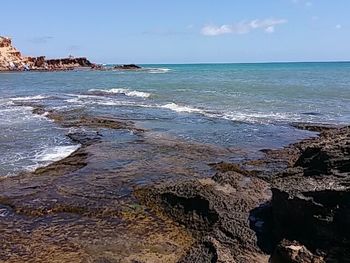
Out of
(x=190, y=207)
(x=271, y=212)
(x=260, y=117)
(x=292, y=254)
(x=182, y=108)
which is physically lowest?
(x=182, y=108)

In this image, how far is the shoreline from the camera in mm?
7270

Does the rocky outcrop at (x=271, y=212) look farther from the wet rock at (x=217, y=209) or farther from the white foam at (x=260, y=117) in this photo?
the white foam at (x=260, y=117)

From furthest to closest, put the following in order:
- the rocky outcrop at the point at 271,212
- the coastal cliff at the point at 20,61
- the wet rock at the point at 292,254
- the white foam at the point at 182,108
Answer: the coastal cliff at the point at 20,61 → the white foam at the point at 182,108 → the rocky outcrop at the point at 271,212 → the wet rock at the point at 292,254

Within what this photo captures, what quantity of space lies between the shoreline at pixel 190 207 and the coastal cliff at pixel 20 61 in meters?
99.7

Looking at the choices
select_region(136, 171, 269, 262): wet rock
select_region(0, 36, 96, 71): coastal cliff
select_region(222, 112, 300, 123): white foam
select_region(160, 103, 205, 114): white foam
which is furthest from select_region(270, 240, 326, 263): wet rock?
select_region(0, 36, 96, 71): coastal cliff

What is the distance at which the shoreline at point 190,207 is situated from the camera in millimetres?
7270

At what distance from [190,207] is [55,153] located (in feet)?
25.4

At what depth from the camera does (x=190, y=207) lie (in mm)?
9266

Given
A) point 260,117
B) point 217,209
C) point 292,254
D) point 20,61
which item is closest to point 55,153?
point 217,209

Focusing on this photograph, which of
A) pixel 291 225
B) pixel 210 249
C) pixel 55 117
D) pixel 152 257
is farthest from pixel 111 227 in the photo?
pixel 55 117

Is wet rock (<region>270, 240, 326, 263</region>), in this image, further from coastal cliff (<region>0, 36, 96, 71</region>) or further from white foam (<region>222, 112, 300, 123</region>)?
coastal cliff (<region>0, 36, 96, 71</region>)

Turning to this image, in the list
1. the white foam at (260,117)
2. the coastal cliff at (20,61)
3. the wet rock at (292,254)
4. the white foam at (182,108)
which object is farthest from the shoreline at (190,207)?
the coastal cliff at (20,61)

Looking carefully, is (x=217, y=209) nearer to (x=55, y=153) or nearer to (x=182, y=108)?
(x=55, y=153)

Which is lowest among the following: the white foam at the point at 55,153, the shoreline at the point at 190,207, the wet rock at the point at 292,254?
the white foam at the point at 55,153
